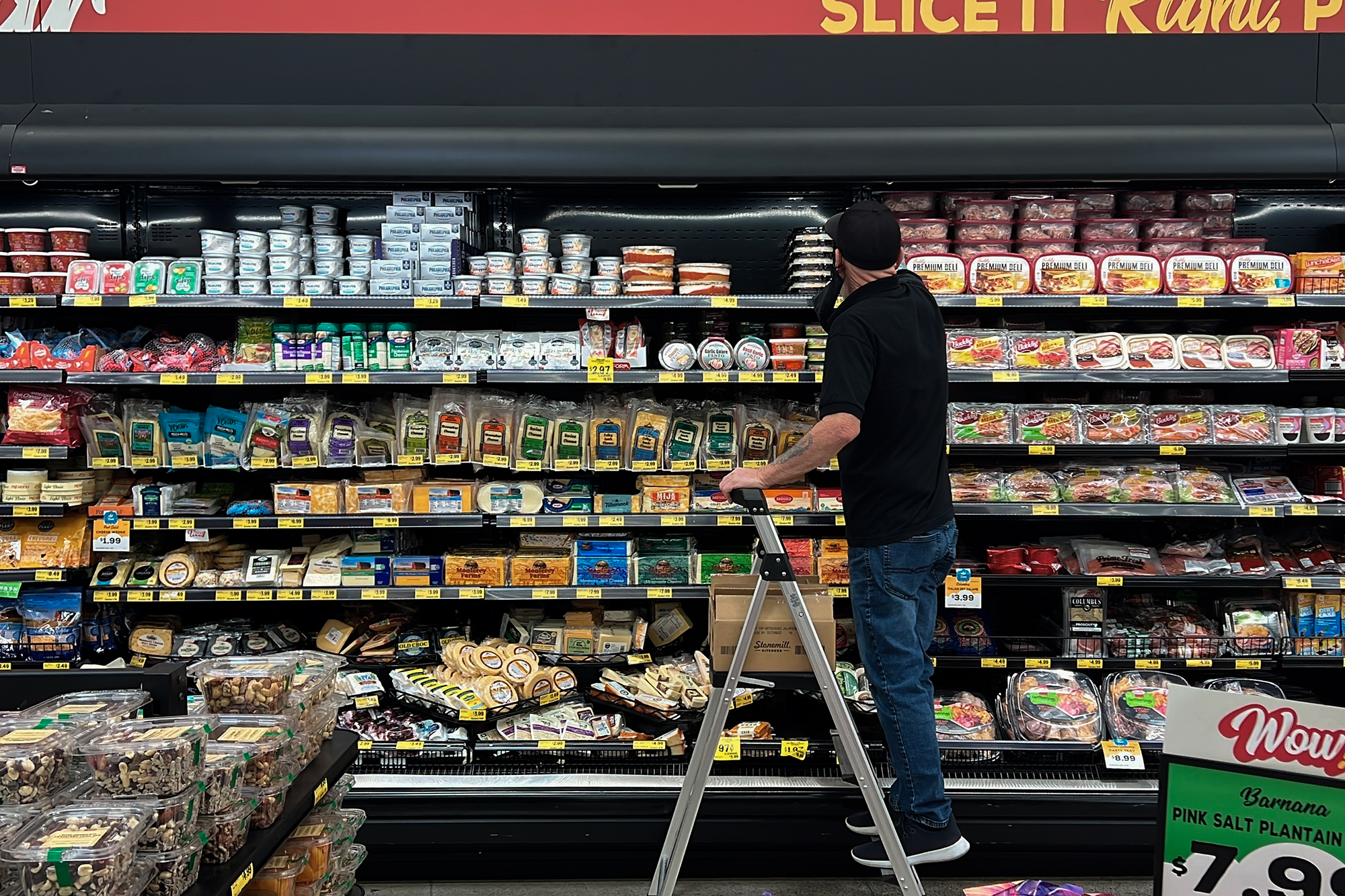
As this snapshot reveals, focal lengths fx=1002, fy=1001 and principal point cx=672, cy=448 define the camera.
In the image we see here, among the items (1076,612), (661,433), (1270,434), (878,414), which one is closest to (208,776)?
(878,414)

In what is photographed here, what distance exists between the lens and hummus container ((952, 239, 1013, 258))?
3828mm

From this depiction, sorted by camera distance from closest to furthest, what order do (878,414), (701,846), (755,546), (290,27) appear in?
(878,414)
(701,846)
(755,546)
(290,27)

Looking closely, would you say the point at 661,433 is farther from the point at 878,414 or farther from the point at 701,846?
the point at 701,846

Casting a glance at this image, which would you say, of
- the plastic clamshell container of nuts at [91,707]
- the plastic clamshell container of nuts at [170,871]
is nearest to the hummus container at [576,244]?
the plastic clamshell container of nuts at [91,707]

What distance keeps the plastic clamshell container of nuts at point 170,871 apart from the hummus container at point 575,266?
2547 mm

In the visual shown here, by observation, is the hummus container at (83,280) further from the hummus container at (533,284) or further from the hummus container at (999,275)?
the hummus container at (999,275)

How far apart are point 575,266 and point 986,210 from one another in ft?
5.30

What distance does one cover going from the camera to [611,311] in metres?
4.05

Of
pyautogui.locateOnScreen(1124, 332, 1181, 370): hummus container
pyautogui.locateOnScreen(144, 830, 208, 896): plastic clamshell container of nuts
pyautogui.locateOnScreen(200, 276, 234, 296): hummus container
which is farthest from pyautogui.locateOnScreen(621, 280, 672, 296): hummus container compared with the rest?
pyautogui.locateOnScreen(144, 830, 208, 896): plastic clamshell container of nuts

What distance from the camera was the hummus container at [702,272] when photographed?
12.4 feet

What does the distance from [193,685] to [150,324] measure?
1.55 meters

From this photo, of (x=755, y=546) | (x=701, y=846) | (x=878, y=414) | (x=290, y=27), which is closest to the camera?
(x=878, y=414)

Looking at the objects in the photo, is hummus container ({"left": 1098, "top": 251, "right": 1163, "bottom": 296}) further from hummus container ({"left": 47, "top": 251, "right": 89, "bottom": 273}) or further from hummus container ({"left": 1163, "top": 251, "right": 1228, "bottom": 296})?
hummus container ({"left": 47, "top": 251, "right": 89, "bottom": 273})

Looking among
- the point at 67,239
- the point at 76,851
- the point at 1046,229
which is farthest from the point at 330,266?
the point at 1046,229
